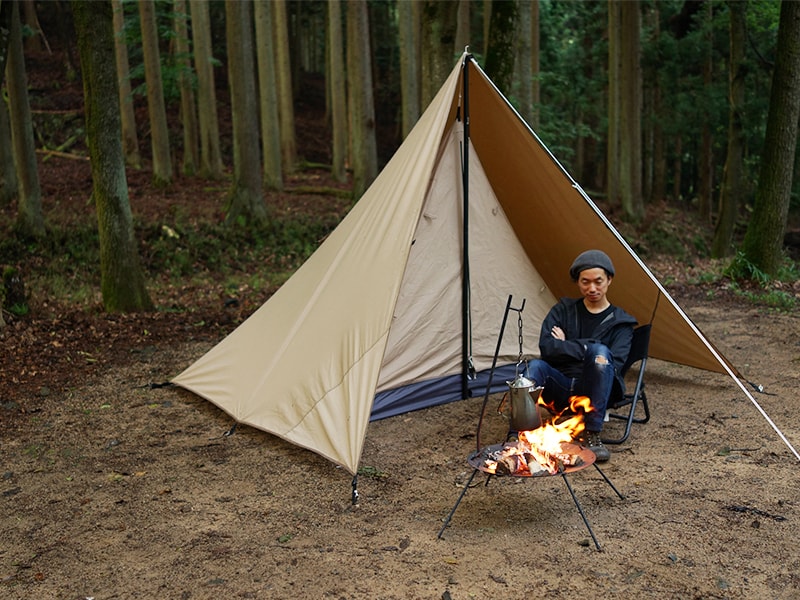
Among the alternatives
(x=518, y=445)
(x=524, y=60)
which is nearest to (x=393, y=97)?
(x=524, y=60)

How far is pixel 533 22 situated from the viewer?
16.9m

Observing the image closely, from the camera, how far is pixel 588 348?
4.55 m

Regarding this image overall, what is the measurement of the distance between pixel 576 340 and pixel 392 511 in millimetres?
1596

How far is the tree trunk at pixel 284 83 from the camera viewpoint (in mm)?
16562

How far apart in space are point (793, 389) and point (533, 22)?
1300 centimetres

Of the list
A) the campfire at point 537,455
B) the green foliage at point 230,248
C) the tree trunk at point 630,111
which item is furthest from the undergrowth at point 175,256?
the tree trunk at point 630,111

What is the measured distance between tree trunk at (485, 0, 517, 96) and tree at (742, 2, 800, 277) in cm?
321

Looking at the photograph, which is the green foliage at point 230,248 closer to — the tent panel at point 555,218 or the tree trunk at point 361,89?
the tree trunk at point 361,89

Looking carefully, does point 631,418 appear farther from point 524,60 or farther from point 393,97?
point 393,97

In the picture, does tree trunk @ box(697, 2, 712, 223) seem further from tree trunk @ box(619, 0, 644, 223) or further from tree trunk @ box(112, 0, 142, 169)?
tree trunk @ box(112, 0, 142, 169)

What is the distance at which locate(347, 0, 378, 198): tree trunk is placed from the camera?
557 inches

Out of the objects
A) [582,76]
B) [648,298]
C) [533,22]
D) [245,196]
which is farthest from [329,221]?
[582,76]

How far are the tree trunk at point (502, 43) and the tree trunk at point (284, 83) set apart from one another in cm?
813

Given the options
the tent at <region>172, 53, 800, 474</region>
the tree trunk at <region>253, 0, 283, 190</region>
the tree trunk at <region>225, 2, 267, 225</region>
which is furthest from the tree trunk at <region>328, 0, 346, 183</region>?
the tent at <region>172, 53, 800, 474</region>
